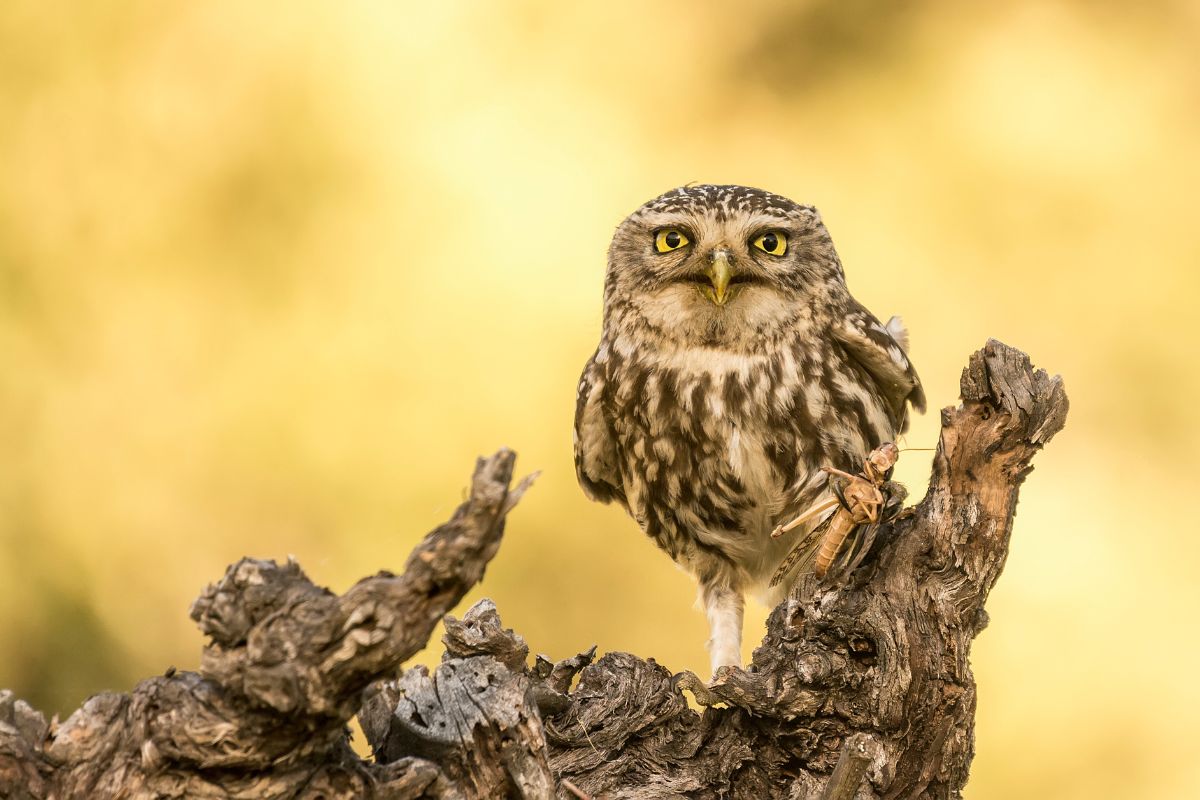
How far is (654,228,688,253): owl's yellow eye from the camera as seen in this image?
155 inches

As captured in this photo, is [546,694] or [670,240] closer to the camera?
[546,694]

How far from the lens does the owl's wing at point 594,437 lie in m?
4.08

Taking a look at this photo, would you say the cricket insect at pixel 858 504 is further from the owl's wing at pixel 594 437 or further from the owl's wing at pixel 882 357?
the owl's wing at pixel 594 437

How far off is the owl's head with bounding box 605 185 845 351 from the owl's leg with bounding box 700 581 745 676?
0.79 metres

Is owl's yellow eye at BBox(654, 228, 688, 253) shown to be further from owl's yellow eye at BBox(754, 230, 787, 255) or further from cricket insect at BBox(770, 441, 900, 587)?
cricket insect at BBox(770, 441, 900, 587)

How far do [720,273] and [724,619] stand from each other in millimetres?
1106

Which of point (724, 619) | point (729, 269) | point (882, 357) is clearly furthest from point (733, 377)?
point (724, 619)

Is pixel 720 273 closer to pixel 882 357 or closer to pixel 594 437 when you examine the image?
pixel 882 357

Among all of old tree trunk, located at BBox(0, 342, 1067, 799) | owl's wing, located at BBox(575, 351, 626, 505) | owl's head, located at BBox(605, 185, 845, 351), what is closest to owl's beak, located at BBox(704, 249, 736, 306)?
owl's head, located at BBox(605, 185, 845, 351)

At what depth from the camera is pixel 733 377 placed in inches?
151

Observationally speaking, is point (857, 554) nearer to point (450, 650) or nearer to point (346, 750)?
point (450, 650)

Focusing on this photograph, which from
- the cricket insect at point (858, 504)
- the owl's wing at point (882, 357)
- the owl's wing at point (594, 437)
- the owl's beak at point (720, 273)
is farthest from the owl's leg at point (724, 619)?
the cricket insect at point (858, 504)

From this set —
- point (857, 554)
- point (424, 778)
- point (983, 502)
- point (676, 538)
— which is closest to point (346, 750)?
point (424, 778)

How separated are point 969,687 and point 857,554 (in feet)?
1.17
